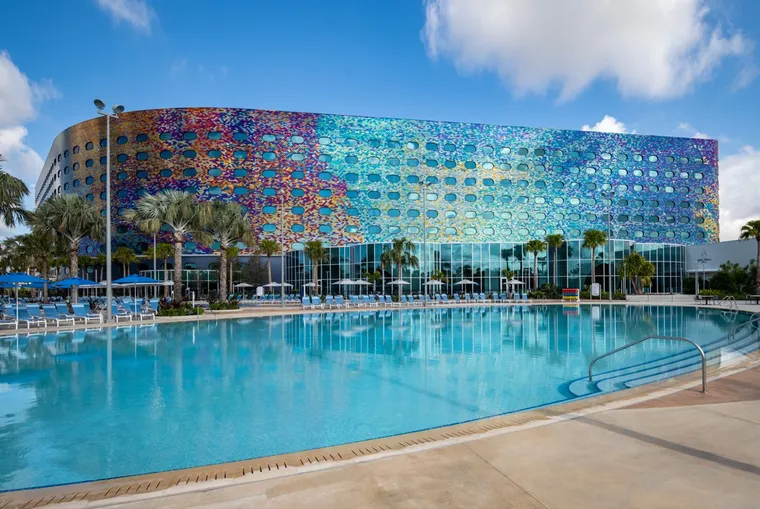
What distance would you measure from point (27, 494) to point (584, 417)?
565cm

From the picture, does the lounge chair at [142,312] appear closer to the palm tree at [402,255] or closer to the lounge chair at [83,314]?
the lounge chair at [83,314]

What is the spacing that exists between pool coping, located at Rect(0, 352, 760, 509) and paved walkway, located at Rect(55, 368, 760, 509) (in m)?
0.14

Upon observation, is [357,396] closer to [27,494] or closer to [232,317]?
[27,494]

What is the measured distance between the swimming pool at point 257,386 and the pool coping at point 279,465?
969mm

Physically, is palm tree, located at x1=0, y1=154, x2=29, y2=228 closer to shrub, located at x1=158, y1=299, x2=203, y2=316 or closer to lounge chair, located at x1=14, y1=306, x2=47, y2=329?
lounge chair, located at x1=14, y1=306, x2=47, y2=329

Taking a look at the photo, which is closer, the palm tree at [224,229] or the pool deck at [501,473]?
the pool deck at [501,473]

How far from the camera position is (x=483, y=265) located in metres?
47.4

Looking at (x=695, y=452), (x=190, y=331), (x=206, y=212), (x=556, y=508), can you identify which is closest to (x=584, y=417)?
(x=695, y=452)

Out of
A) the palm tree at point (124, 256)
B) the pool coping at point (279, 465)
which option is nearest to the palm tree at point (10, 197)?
the pool coping at point (279, 465)

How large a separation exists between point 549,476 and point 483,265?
44701 millimetres

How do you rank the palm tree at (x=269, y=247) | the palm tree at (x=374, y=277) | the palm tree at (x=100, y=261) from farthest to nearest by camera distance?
the palm tree at (x=100, y=261) → the palm tree at (x=269, y=247) → the palm tree at (x=374, y=277)

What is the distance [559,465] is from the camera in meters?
3.95

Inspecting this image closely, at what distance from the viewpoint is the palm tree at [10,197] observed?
16.5 meters

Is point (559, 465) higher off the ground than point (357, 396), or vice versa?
point (559, 465)
